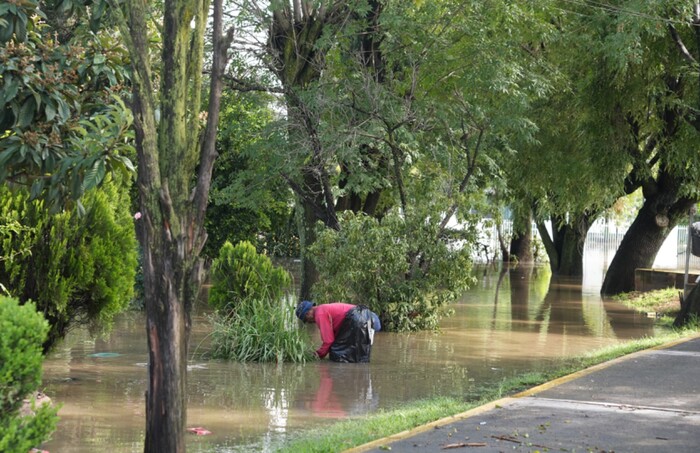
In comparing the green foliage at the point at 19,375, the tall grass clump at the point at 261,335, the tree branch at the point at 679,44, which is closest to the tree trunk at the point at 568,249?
the tree branch at the point at 679,44

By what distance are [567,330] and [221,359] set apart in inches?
314

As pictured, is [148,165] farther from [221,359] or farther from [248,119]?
[248,119]

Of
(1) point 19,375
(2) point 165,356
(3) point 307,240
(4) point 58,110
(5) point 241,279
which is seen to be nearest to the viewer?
(1) point 19,375

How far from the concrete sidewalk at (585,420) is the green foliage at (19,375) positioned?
264 centimetres

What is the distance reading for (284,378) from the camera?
12617 millimetres

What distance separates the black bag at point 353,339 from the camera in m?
13.9

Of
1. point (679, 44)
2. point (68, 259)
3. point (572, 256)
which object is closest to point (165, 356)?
point (68, 259)

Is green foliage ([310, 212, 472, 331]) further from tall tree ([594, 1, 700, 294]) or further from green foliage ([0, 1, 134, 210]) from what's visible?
green foliage ([0, 1, 134, 210])

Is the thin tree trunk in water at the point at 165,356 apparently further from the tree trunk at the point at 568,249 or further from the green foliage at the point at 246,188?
the tree trunk at the point at 568,249

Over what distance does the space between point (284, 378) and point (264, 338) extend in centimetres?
156

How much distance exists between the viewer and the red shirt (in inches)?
553

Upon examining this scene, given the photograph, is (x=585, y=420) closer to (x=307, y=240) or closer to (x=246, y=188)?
(x=307, y=240)

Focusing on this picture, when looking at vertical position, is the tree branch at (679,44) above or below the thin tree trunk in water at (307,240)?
above

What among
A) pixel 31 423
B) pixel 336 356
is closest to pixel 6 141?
pixel 31 423
